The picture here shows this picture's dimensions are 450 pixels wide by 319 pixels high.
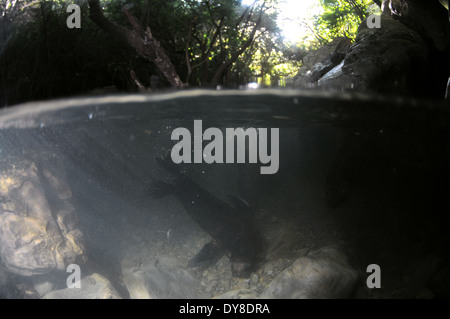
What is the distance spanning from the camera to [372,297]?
14.1 feet

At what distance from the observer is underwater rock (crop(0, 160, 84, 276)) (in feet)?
16.7

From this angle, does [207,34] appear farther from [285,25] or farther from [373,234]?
[373,234]

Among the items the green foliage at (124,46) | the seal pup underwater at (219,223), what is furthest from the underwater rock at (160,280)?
the green foliage at (124,46)

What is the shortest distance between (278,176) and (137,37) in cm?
462

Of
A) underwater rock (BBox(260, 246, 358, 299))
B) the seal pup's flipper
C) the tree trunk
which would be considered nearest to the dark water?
the seal pup's flipper

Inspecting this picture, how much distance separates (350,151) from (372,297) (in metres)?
3.55

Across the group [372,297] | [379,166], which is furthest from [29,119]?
[379,166]

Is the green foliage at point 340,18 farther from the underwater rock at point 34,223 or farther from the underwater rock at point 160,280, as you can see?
the underwater rock at point 34,223

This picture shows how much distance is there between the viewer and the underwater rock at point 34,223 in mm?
5094

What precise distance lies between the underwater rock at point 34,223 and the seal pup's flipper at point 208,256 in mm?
2230

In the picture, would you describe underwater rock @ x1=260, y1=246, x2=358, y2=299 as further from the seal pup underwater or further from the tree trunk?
the tree trunk

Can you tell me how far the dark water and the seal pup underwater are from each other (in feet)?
0.58

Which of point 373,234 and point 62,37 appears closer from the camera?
point 62,37

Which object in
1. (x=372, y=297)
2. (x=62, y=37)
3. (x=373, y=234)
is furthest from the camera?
(x=373, y=234)
